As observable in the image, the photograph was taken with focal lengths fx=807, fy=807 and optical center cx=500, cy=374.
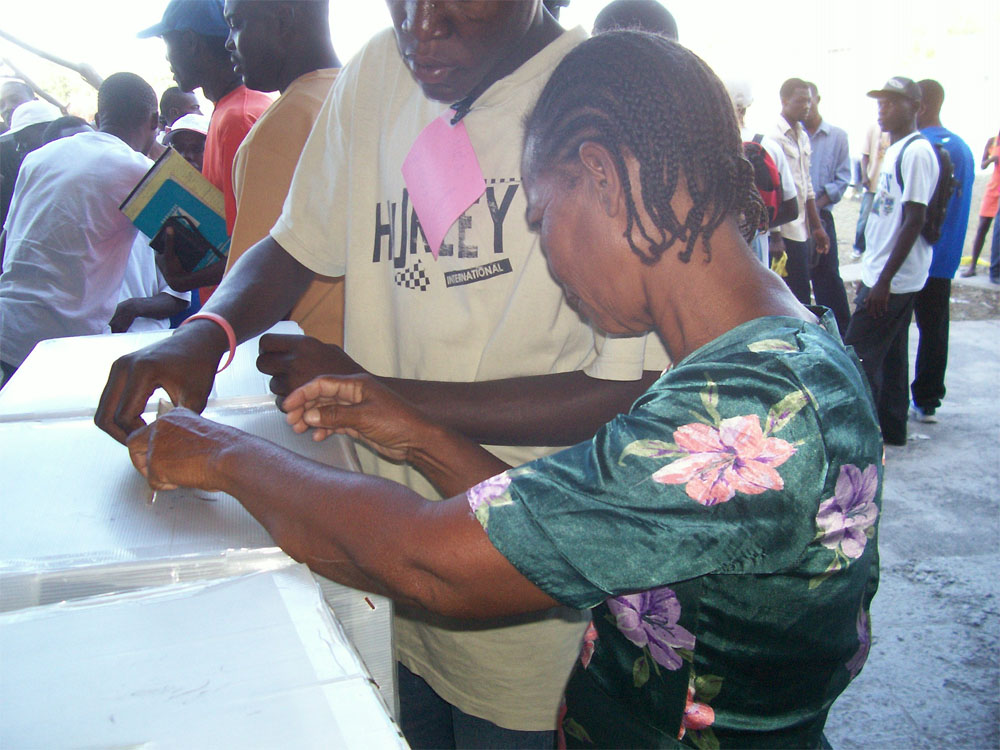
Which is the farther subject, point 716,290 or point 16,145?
point 16,145

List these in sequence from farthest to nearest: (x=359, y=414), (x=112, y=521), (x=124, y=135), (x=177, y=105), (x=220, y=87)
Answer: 1. (x=177, y=105)
2. (x=124, y=135)
3. (x=220, y=87)
4. (x=359, y=414)
5. (x=112, y=521)

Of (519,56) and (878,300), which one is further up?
(519,56)

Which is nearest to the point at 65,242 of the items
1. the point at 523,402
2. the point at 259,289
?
the point at 259,289

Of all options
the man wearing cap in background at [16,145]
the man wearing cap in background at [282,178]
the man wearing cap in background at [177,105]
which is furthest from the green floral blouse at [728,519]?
the man wearing cap in background at [177,105]

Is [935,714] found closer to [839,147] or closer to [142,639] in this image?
[142,639]

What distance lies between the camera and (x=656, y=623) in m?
0.82

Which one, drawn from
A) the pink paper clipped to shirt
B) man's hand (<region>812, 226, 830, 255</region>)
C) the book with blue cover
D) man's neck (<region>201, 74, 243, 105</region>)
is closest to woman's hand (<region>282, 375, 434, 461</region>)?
the pink paper clipped to shirt

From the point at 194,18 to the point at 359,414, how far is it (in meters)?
2.03

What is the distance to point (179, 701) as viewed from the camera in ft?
1.92

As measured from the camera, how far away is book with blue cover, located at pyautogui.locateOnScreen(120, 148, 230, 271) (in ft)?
7.28

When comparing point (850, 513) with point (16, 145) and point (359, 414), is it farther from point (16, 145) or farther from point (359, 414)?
point (16, 145)

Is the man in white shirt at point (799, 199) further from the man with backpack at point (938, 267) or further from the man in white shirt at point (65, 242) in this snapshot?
the man in white shirt at point (65, 242)

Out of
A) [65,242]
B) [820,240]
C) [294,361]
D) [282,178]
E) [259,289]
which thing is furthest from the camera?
[820,240]

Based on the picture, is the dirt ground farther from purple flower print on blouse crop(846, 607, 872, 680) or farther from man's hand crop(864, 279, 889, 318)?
purple flower print on blouse crop(846, 607, 872, 680)
